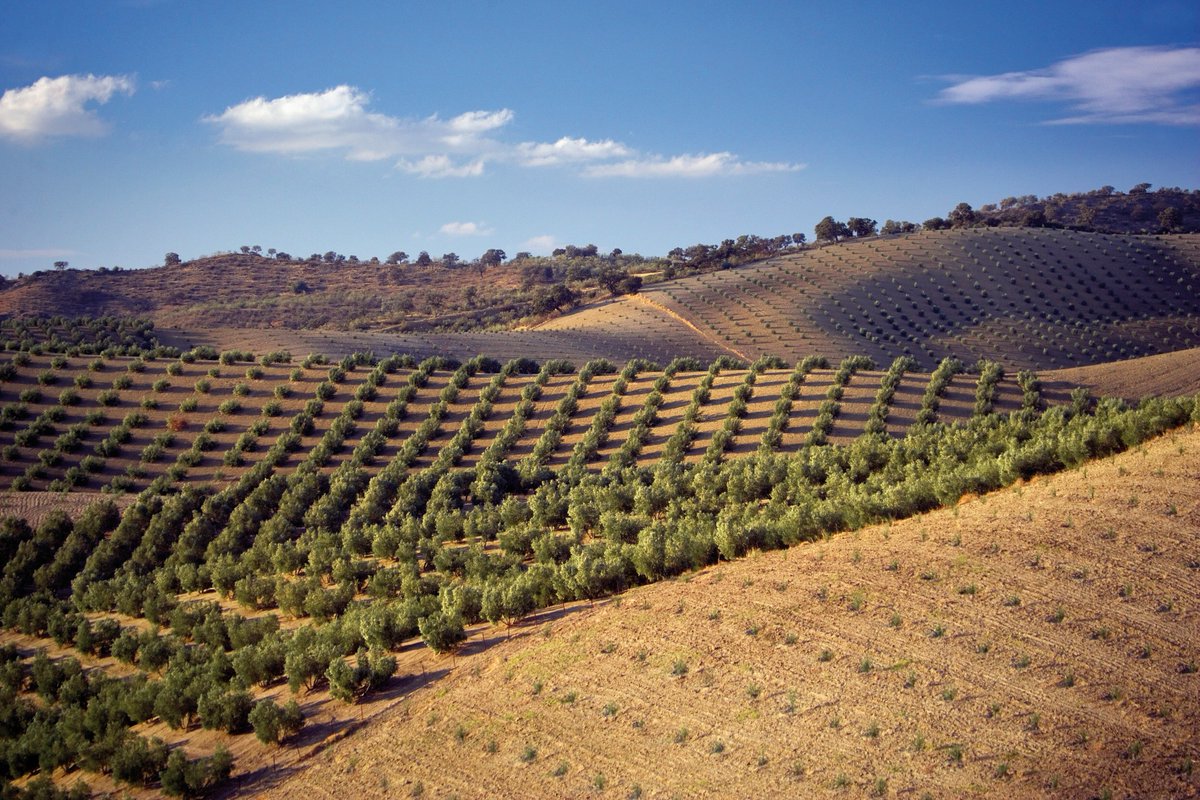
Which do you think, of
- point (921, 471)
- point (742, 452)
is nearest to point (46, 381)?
point (742, 452)

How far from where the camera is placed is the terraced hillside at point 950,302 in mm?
69125

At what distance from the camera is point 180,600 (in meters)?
22.7

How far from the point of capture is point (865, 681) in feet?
36.5

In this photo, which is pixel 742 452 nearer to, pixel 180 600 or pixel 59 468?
pixel 180 600

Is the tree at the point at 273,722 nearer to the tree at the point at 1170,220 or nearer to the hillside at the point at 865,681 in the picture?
the hillside at the point at 865,681

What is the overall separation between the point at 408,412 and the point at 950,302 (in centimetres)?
5129

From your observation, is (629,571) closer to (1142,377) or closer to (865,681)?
(865,681)

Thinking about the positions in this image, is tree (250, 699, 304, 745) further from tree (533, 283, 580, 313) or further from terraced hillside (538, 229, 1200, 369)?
tree (533, 283, 580, 313)

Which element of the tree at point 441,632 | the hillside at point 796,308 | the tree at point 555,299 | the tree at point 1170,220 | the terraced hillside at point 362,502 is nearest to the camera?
the terraced hillside at point 362,502

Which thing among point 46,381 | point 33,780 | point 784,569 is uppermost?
point 46,381

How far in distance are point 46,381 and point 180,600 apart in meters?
25.9

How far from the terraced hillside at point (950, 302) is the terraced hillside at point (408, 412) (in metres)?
27.2

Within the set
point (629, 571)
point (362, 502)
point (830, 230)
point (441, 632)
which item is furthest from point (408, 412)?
point (830, 230)

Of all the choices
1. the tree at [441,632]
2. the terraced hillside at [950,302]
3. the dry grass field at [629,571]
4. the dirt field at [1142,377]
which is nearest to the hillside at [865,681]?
the dry grass field at [629,571]
